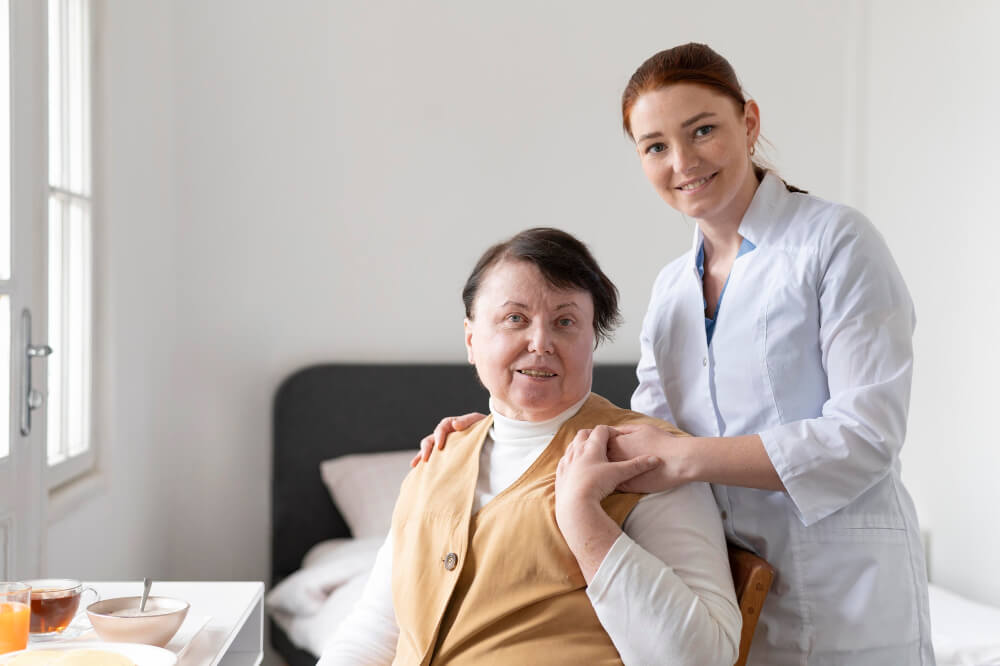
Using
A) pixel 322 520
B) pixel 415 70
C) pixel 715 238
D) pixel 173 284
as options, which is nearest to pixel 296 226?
pixel 173 284

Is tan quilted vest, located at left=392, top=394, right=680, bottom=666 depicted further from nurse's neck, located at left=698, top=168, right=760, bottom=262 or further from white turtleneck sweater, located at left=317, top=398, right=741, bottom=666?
nurse's neck, located at left=698, top=168, right=760, bottom=262

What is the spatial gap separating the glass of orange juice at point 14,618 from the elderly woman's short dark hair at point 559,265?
781 mm

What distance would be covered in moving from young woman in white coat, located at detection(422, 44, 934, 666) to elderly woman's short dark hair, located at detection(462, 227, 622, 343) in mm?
168

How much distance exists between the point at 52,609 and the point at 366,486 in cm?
165

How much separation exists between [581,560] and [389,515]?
1.81 metres

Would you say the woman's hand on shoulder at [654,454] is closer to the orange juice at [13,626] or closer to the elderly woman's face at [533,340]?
the elderly woman's face at [533,340]

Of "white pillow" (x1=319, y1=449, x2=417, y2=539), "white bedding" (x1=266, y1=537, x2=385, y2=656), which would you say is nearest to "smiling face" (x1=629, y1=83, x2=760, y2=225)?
"white bedding" (x1=266, y1=537, x2=385, y2=656)

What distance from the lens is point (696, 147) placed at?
1.51 metres

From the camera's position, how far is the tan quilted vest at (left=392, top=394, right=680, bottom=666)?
1317 millimetres

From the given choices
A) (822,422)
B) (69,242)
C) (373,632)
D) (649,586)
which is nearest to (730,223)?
(822,422)

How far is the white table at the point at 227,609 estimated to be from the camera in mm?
1627

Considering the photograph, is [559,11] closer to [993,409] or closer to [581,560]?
[993,409]

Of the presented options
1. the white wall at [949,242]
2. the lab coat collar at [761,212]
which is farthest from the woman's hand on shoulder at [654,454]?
the white wall at [949,242]

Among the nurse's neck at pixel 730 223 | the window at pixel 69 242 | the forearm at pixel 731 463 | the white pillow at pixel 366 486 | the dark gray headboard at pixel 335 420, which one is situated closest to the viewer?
the forearm at pixel 731 463
